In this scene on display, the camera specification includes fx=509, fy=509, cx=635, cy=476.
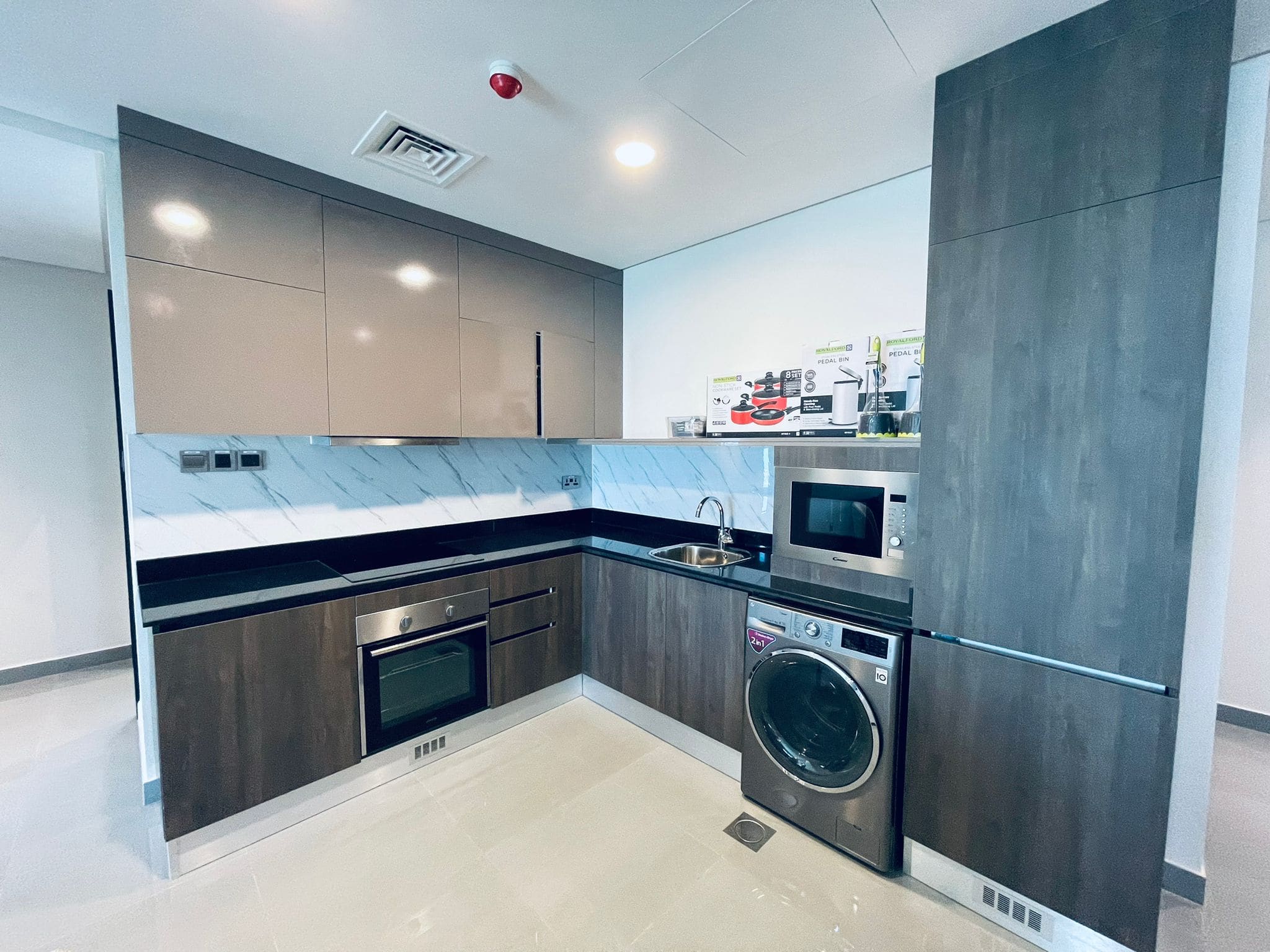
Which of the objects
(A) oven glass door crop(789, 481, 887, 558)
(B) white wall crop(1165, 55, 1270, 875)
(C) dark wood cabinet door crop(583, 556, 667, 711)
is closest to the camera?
(B) white wall crop(1165, 55, 1270, 875)

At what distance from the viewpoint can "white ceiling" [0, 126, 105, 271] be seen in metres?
1.84

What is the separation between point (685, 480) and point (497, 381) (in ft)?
3.96

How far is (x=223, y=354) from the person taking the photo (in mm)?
1882

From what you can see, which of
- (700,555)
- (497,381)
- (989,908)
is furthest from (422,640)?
(989,908)

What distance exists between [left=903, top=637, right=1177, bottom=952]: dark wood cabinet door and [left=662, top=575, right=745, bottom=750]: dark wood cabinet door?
2.15ft

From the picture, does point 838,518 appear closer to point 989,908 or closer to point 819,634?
point 819,634

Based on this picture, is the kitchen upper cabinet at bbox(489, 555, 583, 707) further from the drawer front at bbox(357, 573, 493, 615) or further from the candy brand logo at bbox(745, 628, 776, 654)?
the candy brand logo at bbox(745, 628, 776, 654)

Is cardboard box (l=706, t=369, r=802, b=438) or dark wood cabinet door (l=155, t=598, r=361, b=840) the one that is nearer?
dark wood cabinet door (l=155, t=598, r=361, b=840)

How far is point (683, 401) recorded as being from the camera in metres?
3.04

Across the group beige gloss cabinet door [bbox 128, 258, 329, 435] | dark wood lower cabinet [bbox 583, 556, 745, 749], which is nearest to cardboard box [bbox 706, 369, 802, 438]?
dark wood lower cabinet [bbox 583, 556, 745, 749]

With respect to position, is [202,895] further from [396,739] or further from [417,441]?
[417,441]

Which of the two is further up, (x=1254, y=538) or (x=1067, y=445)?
(x=1067, y=445)

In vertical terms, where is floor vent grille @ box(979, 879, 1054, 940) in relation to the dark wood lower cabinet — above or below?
below

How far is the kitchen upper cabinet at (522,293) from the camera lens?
257cm
